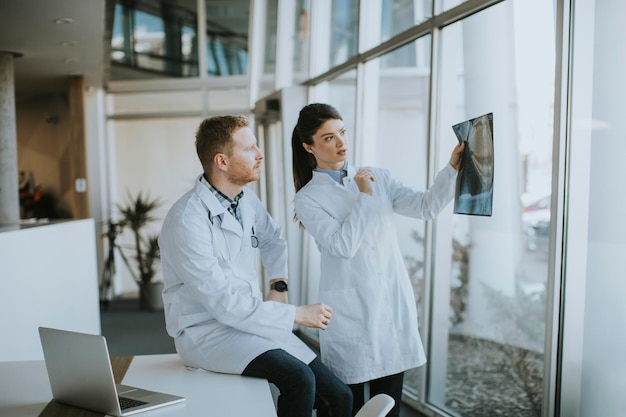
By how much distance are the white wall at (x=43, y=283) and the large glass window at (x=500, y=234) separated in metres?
2.43

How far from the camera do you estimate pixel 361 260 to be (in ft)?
8.72

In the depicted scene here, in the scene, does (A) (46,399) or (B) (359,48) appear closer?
(A) (46,399)

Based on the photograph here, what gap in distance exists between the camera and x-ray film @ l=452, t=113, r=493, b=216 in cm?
244

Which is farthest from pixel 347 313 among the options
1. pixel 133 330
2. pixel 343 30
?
pixel 133 330

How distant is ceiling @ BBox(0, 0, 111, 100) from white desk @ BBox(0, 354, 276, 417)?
3540 mm

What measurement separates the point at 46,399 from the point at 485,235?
94.1 inches

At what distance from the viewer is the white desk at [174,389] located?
1.75 m

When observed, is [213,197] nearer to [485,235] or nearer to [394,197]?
[394,197]

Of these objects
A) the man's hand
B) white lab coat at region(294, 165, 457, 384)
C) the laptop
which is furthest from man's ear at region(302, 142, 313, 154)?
the laptop

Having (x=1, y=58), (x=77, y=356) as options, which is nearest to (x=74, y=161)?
(x=1, y=58)

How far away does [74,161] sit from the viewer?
8.92m

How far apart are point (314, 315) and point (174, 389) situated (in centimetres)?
48

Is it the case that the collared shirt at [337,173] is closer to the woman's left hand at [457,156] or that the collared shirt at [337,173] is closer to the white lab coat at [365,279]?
the white lab coat at [365,279]

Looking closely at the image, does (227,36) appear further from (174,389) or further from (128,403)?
(128,403)
